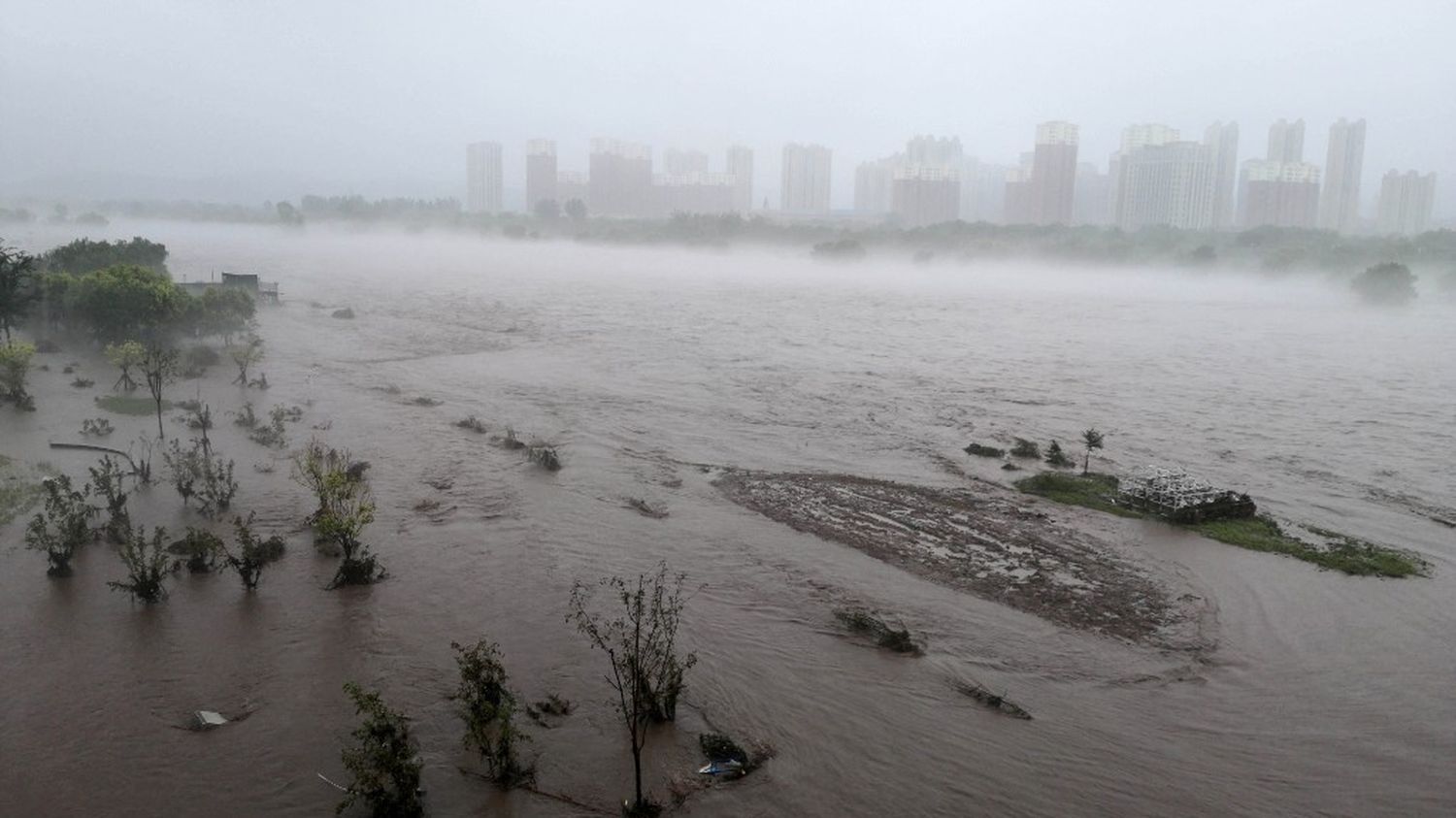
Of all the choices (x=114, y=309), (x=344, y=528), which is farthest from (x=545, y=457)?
(x=114, y=309)

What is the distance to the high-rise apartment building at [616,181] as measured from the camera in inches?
5231

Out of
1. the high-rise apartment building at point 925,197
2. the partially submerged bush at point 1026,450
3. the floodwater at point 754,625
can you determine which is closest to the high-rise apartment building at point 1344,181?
the high-rise apartment building at point 925,197

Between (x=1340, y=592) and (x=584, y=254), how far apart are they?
86437 mm

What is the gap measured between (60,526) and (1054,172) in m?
102

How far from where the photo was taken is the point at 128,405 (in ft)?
60.6

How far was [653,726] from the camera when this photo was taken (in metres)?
7.84

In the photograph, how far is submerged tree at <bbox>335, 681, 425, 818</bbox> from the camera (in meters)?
6.45

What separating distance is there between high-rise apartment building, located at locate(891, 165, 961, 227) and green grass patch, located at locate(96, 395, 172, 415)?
94.7m

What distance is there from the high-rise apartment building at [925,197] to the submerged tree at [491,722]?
10336 centimetres

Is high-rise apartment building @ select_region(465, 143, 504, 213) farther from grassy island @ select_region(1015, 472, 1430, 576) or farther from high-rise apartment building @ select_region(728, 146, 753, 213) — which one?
grassy island @ select_region(1015, 472, 1430, 576)

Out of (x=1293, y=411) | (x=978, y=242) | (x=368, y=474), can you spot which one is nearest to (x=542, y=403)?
(x=368, y=474)

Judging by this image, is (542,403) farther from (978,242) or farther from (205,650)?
(978,242)

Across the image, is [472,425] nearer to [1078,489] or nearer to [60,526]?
[60,526]

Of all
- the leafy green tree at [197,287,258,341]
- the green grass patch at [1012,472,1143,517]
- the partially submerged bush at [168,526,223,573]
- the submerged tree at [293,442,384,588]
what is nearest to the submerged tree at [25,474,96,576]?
the partially submerged bush at [168,526,223,573]
